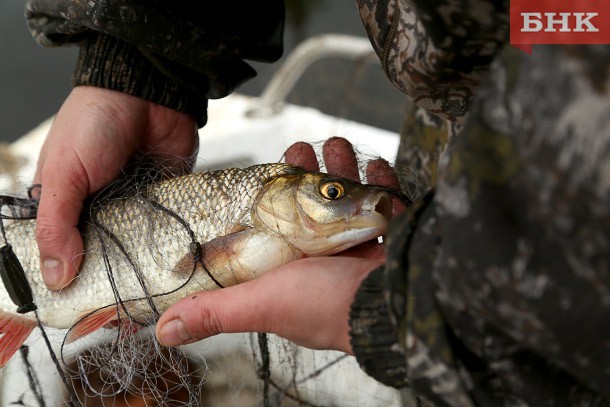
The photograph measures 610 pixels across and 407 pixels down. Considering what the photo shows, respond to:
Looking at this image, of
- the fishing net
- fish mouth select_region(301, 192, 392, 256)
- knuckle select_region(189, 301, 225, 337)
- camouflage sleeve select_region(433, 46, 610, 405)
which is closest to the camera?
camouflage sleeve select_region(433, 46, 610, 405)

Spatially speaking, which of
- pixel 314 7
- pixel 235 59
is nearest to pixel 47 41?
pixel 235 59

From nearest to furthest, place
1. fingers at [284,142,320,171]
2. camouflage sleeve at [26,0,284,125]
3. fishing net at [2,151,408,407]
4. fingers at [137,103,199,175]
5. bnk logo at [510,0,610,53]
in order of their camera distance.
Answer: bnk logo at [510,0,610,53] < fishing net at [2,151,408,407] < camouflage sleeve at [26,0,284,125] < fingers at [284,142,320,171] < fingers at [137,103,199,175]

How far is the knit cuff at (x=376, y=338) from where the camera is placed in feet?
4.26

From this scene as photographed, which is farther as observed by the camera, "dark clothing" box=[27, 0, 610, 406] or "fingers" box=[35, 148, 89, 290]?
"fingers" box=[35, 148, 89, 290]

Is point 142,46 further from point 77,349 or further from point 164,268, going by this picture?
point 77,349

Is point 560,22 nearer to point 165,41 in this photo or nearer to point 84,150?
point 165,41

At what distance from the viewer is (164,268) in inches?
75.0

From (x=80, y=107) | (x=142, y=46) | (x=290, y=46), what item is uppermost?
(x=142, y=46)

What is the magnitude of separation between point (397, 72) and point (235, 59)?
812 mm

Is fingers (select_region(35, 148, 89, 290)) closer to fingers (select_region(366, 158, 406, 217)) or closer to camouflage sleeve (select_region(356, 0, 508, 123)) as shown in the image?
fingers (select_region(366, 158, 406, 217))

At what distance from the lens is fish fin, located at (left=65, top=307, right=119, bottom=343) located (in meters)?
1.97

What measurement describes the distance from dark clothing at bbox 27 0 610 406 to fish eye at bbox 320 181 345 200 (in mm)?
331

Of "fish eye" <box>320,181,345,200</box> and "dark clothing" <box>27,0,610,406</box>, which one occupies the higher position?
"dark clothing" <box>27,0,610,406</box>

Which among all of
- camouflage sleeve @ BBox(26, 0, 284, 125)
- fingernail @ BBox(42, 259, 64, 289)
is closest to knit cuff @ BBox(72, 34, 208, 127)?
camouflage sleeve @ BBox(26, 0, 284, 125)
